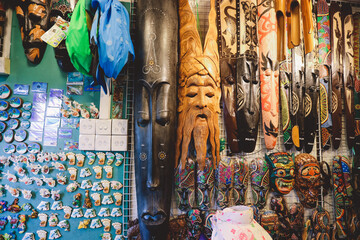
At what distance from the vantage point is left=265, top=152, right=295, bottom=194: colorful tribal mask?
2.34 metres

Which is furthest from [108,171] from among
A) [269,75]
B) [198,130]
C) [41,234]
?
[269,75]

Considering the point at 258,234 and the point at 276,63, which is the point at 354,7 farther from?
the point at 258,234

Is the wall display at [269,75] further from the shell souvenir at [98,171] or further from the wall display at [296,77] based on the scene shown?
the shell souvenir at [98,171]

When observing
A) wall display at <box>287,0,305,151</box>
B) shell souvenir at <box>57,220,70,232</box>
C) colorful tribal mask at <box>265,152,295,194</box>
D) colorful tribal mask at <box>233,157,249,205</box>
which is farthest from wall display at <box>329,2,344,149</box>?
shell souvenir at <box>57,220,70,232</box>

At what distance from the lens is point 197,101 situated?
2117 millimetres

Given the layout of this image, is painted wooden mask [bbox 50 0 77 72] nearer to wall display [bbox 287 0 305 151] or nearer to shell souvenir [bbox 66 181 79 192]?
shell souvenir [bbox 66 181 79 192]

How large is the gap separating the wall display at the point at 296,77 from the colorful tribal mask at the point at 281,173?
246mm

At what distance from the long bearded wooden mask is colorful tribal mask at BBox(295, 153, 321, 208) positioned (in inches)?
35.8

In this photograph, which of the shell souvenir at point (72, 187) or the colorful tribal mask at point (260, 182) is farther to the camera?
the colorful tribal mask at point (260, 182)

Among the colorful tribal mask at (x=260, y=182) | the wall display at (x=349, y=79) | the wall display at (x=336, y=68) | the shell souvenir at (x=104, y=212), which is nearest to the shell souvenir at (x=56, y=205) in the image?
the shell souvenir at (x=104, y=212)

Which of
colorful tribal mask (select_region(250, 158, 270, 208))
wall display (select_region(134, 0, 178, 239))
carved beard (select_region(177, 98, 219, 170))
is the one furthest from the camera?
colorful tribal mask (select_region(250, 158, 270, 208))

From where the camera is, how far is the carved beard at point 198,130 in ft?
6.95

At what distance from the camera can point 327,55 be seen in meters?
2.72

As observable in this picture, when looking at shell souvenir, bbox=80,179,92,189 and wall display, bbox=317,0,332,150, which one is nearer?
shell souvenir, bbox=80,179,92,189
